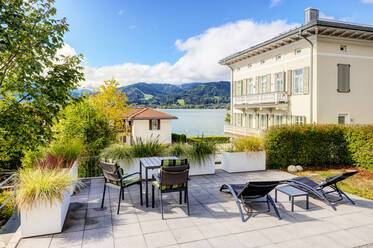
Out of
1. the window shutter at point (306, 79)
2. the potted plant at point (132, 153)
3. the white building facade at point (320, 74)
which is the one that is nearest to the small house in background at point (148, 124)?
the white building facade at point (320, 74)

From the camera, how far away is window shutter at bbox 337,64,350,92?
15398 millimetres

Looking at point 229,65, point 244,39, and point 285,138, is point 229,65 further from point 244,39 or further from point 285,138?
point 285,138

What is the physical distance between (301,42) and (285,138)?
29.7ft

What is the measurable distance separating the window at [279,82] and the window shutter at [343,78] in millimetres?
3347

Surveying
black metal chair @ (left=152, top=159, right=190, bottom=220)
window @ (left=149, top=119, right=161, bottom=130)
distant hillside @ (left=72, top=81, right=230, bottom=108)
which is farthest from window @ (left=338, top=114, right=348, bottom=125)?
distant hillside @ (left=72, top=81, right=230, bottom=108)

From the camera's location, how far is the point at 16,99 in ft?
19.3

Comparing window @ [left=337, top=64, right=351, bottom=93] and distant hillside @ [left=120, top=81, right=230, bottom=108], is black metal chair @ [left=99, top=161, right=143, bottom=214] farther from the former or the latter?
distant hillside @ [left=120, top=81, right=230, bottom=108]

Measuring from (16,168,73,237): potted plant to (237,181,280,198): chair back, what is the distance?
10.5 ft

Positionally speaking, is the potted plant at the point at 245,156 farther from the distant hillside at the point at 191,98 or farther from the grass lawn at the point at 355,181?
the distant hillside at the point at 191,98

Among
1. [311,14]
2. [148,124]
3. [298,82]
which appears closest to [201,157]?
[298,82]

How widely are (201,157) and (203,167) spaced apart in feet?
→ 1.13

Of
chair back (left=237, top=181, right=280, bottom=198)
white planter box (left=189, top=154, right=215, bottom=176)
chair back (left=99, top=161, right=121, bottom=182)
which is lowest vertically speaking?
white planter box (left=189, top=154, right=215, bottom=176)

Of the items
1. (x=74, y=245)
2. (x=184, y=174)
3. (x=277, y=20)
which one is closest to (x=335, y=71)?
(x=277, y=20)

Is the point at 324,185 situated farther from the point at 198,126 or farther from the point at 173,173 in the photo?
the point at 198,126
